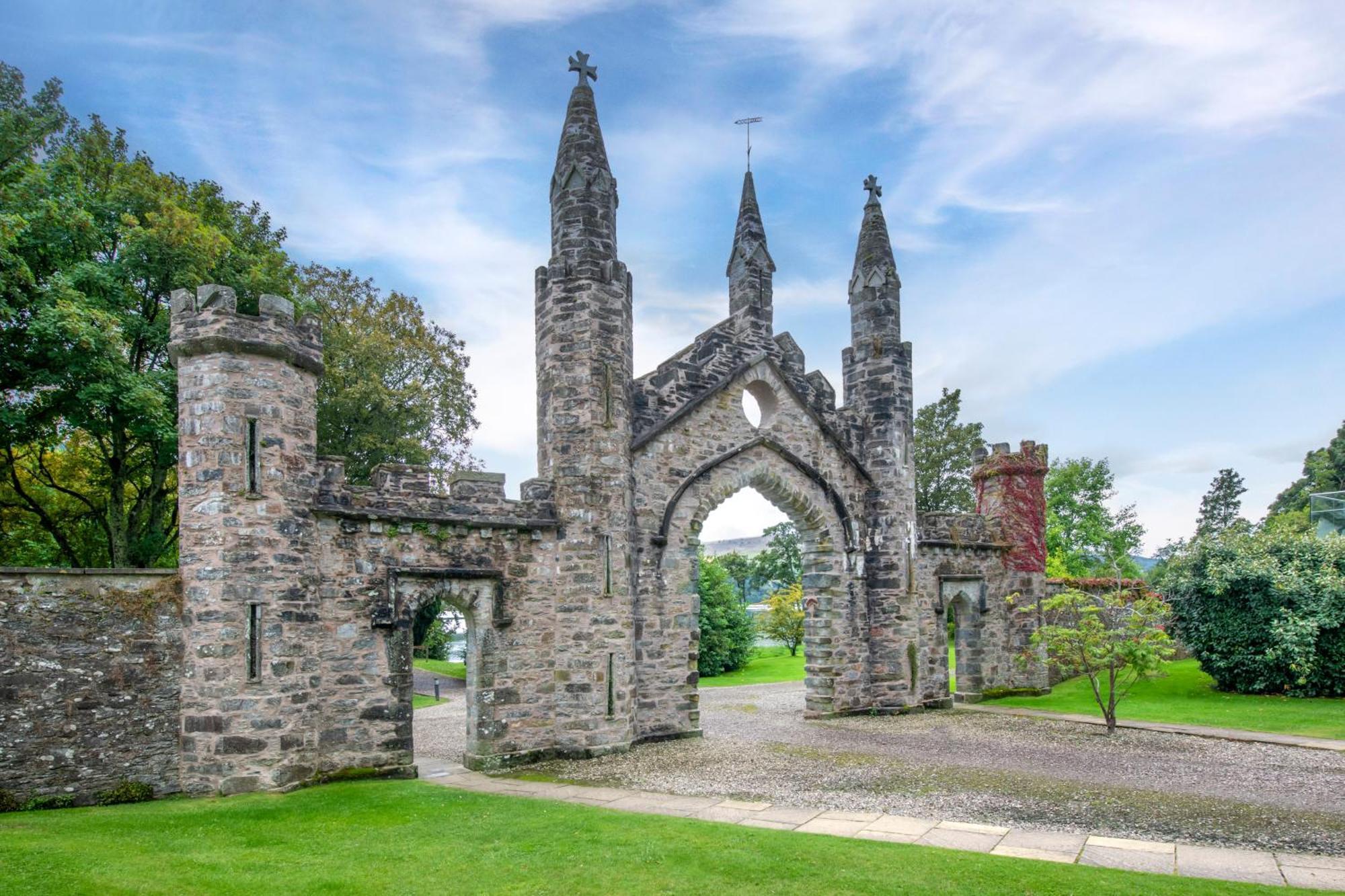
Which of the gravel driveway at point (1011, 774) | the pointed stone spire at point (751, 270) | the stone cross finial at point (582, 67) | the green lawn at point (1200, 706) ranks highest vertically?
the stone cross finial at point (582, 67)

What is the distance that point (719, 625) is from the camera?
31.6 meters

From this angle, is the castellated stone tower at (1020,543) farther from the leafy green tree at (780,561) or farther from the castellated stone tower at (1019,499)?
the leafy green tree at (780,561)

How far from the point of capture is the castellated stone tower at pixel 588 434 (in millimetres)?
14742

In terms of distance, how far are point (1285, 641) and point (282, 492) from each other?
20.3 metres

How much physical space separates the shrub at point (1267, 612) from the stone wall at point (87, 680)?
21.2 m

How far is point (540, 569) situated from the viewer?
1479 cm

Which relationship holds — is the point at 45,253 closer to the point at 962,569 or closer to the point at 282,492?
the point at 282,492

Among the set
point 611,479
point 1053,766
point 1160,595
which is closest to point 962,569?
point 1160,595

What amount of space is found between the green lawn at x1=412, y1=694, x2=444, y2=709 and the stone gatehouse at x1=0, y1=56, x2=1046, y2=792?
10624 mm

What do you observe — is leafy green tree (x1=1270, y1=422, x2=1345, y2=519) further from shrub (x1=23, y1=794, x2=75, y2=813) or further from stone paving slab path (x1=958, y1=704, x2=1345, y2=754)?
shrub (x1=23, y1=794, x2=75, y2=813)

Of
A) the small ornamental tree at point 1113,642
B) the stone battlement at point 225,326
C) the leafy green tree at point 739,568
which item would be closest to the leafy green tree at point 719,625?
the small ornamental tree at point 1113,642

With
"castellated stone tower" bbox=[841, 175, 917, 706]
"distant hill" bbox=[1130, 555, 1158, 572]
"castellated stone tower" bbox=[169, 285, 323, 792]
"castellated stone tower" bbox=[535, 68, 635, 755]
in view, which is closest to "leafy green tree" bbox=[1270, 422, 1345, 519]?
"distant hill" bbox=[1130, 555, 1158, 572]

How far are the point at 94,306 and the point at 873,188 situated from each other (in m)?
17.4

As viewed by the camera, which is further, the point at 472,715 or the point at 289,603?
the point at 472,715
